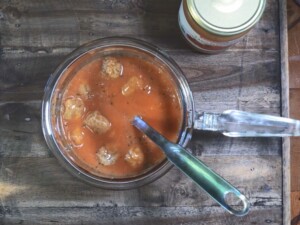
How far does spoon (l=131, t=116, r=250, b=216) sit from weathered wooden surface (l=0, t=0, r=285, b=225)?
136mm

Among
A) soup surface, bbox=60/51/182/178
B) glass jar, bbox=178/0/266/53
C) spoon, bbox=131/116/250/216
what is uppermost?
glass jar, bbox=178/0/266/53

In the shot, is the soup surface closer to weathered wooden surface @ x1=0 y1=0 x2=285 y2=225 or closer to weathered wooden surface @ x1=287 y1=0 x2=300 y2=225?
weathered wooden surface @ x1=0 y1=0 x2=285 y2=225

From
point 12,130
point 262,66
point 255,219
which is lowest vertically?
point 255,219

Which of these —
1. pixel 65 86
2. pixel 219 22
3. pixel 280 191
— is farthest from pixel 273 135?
pixel 65 86

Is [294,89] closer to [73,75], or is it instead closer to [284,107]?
[284,107]

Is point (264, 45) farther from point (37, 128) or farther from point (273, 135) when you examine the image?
point (37, 128)

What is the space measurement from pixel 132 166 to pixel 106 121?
10cm

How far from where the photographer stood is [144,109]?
90 centimetres

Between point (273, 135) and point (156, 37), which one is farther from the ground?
point (156, 37)

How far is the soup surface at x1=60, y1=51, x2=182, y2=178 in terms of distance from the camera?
896 mm

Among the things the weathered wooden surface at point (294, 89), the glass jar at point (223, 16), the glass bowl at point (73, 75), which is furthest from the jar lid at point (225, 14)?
the weathered wooden surface at point (294, 89)

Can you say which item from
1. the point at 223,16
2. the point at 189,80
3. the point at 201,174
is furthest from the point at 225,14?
the point at 201,174

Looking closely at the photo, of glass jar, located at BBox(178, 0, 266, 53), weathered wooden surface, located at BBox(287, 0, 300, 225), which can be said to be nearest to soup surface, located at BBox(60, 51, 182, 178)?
glass jar, located at BBox(178, 0, 266, 53)

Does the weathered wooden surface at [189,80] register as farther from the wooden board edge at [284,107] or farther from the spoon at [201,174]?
the spoon at [201,174]
